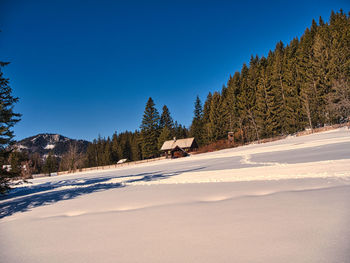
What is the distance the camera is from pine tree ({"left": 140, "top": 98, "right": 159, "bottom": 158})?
5234 centimetres

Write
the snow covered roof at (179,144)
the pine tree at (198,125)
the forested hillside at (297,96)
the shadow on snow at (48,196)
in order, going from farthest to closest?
the pine tree at (198,125), the snow covered roof at (179,144), the forested hillside at (297,96), the shadow on snow at (48,196)

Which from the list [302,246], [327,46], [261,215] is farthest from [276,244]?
[327,46]

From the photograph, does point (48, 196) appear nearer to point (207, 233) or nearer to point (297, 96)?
point (207, 233)

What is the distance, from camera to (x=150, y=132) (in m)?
53.7

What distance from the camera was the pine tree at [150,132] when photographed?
2061 inches

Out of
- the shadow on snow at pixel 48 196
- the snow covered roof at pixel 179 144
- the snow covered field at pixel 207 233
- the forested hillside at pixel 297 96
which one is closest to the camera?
the snow covered field at pixel 207 233

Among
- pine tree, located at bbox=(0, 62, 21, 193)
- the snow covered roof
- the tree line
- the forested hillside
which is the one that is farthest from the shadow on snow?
the snow covered roof

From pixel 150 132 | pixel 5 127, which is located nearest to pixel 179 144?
pixel 150 132

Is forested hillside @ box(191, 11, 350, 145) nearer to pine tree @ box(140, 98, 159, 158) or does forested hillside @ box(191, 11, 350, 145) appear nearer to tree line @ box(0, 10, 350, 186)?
tree line @ box(0, 10, 350, 186)

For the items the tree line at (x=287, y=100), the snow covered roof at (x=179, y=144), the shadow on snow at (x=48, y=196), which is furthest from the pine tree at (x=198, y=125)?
the shadow on snow at (x=48, y=196)

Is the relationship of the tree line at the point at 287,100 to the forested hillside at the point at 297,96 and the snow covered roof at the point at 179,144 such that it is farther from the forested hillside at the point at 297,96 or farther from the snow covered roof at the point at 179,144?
the snow covered roof at the point at 179,144

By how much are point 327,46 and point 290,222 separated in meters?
52.2

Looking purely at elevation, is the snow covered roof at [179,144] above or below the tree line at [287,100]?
below

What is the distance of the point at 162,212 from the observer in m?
3.62
